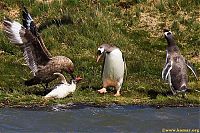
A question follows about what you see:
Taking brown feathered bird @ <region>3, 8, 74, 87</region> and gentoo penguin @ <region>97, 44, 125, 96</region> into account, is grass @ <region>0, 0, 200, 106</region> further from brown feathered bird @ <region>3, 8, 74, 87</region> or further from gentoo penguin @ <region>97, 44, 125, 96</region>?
brown feathered bird @ <region>3, 8, 74, 87</region>

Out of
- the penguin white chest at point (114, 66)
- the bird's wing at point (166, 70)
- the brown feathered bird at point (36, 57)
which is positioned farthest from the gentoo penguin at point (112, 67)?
the bird's wing at point (166, 70)

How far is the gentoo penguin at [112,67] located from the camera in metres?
14.4

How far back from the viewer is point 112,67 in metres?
14.5

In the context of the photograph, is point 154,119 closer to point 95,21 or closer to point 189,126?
point 189,126

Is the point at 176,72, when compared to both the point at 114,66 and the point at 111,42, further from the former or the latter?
the point at 111,42

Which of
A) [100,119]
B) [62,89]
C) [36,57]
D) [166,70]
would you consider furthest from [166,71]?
[36,57]

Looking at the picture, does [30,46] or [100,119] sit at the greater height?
[30,46]

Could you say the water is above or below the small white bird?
below

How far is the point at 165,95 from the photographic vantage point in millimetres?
14289

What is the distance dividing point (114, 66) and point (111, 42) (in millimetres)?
3729

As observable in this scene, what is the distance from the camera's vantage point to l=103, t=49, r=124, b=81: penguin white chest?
14430 mm

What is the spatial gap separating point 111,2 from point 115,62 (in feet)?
23.0

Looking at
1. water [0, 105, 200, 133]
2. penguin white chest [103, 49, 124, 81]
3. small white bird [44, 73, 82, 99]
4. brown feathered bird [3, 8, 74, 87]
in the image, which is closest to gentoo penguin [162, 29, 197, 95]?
water [0, 105, 200, 133]

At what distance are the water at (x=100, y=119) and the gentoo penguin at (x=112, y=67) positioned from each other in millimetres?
1361
